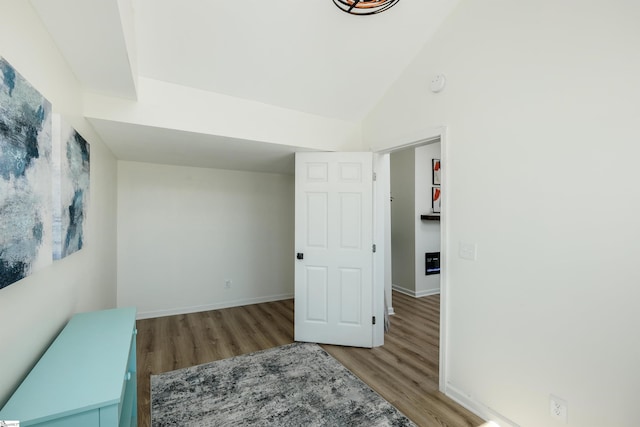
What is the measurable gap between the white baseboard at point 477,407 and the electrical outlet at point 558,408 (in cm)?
28

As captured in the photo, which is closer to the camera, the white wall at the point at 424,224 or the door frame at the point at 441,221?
the door frame at the point at 441,221

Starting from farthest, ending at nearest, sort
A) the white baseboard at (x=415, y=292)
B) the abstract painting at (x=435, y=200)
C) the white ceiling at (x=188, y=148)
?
the abstract painting at (x=435, y=200)
the white baseboard at (x=415, y=292)
the white ceiling at (x=188, y=148)

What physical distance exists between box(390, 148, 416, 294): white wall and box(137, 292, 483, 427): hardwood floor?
2.49 feet

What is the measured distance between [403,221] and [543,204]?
11.5ft

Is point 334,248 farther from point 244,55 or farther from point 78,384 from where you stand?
point 78,384

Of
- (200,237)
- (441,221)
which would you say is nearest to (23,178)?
(441,221)

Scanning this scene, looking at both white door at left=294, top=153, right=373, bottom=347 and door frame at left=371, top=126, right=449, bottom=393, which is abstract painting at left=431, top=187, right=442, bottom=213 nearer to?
door frame at left=371, top=126, right=449, bottom=393

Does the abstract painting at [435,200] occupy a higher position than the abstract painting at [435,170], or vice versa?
the abstract painting at [435,170]

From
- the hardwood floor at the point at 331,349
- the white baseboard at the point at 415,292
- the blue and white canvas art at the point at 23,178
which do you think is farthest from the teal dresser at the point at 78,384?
the white baseboard at the point at 415,292

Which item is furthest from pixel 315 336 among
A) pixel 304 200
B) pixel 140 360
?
pixel 140 360

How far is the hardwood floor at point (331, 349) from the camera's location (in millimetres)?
2166

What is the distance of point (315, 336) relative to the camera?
3.19 metres

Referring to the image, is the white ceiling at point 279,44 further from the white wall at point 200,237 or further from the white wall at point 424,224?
the white wall at point 424,224

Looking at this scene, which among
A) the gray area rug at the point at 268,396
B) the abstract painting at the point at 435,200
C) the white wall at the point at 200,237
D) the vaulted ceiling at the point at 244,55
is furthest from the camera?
the abstract painting at the point at 435,200
